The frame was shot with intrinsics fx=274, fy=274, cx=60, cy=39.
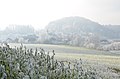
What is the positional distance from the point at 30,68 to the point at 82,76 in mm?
3098

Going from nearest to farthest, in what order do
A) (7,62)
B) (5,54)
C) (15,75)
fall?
1. (15,75)
2. (7,62)
3. (5,54)

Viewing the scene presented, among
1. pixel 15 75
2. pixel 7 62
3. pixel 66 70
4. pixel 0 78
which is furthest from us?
pixel 66 70

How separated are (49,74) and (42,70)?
306mm

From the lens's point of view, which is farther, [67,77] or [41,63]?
[41,63]

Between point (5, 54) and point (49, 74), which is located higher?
point (5, 54)

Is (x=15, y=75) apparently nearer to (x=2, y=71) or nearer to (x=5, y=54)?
(x=2, y=71)

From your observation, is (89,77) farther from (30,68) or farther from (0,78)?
(0,78)

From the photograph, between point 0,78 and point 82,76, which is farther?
point 82,76

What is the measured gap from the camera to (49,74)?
9688 mm

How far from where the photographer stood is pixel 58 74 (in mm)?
10609

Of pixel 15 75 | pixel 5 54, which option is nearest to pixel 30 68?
pixel 15 75

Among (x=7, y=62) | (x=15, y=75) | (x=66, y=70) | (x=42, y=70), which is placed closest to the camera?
(x=15, y=75)

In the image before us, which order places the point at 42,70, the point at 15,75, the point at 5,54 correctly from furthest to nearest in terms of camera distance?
the point at 5,54 → the point at 42,70 → the point at 15,75

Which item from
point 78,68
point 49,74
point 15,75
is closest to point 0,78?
point 15,75
